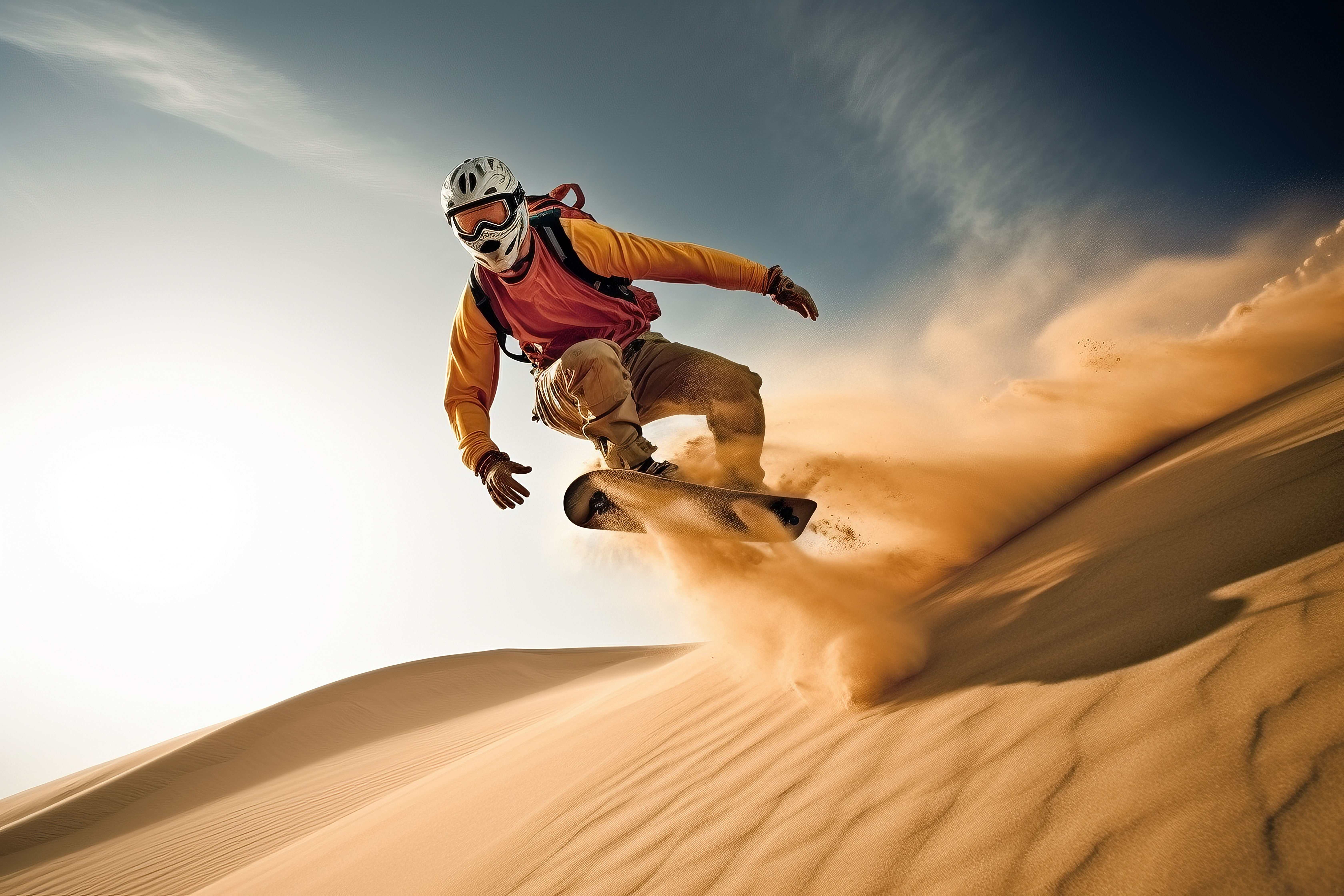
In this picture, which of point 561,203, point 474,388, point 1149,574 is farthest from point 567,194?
point 1149,574

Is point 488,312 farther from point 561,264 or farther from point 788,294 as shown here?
point 788,294

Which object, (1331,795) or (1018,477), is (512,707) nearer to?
(1018,477)

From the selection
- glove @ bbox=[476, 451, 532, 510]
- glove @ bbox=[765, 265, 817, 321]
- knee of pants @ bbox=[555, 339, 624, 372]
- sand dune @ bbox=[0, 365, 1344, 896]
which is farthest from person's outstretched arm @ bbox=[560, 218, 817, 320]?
sand dune @ bbox=[0, 365, 1344, 896]

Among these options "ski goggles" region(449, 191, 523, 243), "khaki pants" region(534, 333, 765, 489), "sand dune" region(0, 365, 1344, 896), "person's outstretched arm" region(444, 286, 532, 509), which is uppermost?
"ski goggles" region(449, 191, 523, 243)

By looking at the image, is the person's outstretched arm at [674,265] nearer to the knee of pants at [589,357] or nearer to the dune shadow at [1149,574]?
the knee of pants at [589,357]

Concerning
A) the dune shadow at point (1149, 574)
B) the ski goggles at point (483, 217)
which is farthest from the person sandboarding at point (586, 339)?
the dune shadow at point (1149, 574)

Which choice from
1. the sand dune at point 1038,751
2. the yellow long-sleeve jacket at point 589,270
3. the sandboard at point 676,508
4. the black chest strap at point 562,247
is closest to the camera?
the sand dune at point 1038,751

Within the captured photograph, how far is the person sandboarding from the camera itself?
335cm

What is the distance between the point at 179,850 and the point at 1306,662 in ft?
32.3

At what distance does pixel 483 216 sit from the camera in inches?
141

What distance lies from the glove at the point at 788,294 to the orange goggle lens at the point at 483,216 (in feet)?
5.65

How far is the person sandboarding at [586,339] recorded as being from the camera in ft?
11.0

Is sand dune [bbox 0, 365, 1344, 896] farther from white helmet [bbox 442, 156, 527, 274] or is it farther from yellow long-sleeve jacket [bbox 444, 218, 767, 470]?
white helmet [bbox 442, 156, 527, 274]

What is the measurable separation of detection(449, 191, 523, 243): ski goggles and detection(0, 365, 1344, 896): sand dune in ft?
9.19
